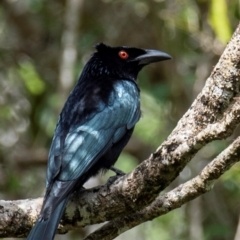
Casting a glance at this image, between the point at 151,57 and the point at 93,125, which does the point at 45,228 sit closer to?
the point at 93,125

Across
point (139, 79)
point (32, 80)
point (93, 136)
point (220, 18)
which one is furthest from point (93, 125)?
point (139, 79)

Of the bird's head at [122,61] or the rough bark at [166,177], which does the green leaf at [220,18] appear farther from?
the rough bark at [166,177]

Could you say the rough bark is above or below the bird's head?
below

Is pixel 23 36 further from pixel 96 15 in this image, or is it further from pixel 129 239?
pixel 129 239

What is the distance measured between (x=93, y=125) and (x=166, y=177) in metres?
1.49

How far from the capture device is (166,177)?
3.56 m

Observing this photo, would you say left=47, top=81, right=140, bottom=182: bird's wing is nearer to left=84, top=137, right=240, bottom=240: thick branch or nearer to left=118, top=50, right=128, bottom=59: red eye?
left=118, top=50, right=128, bottom=59: red eye

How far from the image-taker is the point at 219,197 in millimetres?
7570

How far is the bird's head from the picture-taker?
5.82 m

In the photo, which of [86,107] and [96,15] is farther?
[96,15]

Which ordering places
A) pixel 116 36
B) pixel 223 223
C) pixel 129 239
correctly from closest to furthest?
pixel 223 223 < pixel 116 36 < pixel 129 239

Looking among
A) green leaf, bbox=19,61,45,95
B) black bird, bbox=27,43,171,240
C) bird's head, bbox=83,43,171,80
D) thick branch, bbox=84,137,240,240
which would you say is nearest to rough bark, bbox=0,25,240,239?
thick branch, bbox=84,137,240,240

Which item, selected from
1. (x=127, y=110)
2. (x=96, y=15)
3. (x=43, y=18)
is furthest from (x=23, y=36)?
(x=127, y=110)

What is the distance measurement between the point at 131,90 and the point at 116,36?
3219mm
